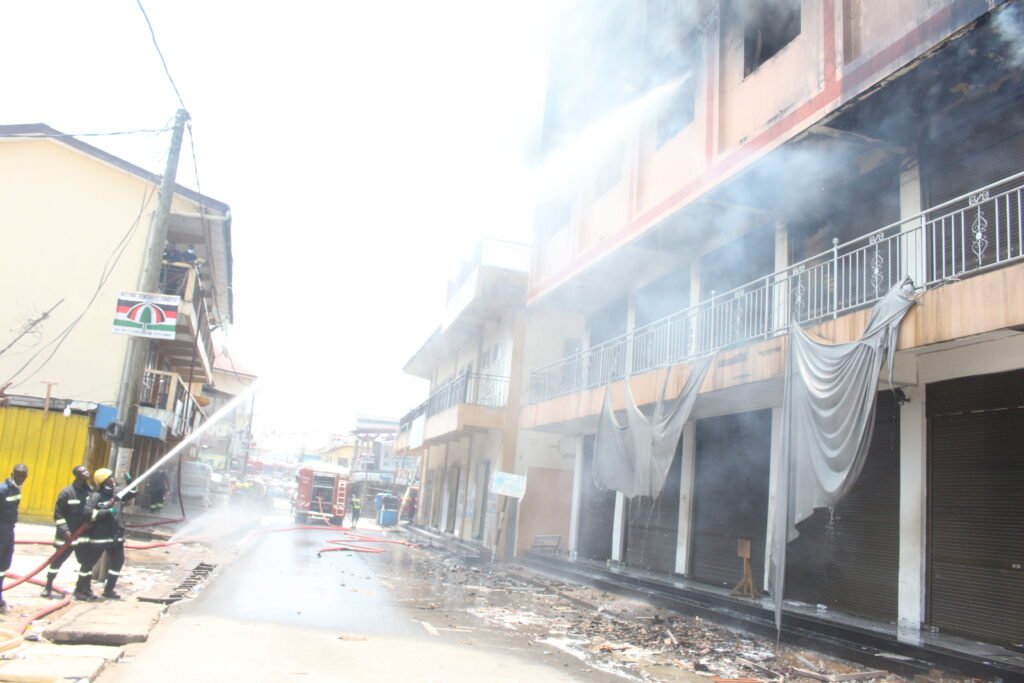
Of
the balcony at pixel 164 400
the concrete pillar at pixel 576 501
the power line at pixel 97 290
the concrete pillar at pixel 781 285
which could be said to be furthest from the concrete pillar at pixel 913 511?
the power line at pixel 97 290

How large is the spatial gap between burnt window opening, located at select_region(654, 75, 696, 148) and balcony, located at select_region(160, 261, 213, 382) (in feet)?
36.2

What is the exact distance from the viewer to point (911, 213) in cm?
889

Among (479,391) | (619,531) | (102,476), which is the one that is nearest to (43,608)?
(102,476)

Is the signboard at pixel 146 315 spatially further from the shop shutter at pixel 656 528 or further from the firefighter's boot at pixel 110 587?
the shop shutter at pixel 656 528

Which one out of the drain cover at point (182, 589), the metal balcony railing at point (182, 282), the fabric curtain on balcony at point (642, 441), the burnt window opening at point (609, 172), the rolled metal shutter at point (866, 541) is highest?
the burnt window opening at point (609, 172)

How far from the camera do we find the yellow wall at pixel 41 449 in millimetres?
16031

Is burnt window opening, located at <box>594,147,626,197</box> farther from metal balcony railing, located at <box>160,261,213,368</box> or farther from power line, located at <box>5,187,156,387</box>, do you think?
power line, located at <box>5,187,156,387</box>

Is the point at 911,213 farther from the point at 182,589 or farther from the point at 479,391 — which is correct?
the point at 479,391

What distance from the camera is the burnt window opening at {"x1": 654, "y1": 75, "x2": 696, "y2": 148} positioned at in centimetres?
1281

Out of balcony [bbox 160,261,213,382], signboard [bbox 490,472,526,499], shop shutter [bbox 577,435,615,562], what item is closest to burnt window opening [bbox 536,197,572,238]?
shop shutter [bbox 577,435,615,562]

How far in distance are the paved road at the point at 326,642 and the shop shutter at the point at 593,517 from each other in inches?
222

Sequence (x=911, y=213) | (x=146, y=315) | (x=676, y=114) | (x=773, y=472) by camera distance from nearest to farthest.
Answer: (x=911, y=213)
(x=146, y=315)
(x=773, y=472)
(x=676, y=114)

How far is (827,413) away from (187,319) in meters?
17.9

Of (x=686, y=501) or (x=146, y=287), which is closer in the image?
(x=146, y=287)
